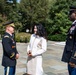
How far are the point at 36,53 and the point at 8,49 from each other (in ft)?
2.14

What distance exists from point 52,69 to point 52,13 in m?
18.5

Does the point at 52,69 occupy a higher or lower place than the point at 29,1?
lower

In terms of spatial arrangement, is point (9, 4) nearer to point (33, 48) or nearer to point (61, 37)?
point (61, 37)

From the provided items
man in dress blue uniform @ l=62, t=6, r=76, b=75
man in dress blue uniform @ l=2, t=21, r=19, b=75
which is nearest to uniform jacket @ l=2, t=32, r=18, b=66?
man in dress blue uniform @ l=2, t=21, r=19, b=75

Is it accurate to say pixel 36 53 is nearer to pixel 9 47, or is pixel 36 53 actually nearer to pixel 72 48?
pixel 9 47

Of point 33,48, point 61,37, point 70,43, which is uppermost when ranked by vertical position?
point 70,43

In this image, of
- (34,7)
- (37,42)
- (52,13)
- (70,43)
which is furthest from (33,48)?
(34,7)

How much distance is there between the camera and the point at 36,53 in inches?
186

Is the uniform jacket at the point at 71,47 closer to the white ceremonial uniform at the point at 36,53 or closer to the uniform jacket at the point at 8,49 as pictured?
the white ceremonial uniform at the point at 36,53

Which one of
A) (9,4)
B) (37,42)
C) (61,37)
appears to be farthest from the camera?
(9,4)

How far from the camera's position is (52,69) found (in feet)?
24.8

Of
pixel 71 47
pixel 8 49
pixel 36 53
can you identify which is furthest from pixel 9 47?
pixel 71 47

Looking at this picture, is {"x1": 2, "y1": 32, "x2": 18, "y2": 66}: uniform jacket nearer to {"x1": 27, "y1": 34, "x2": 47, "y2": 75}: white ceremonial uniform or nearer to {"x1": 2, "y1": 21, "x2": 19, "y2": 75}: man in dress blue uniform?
{"x1": 2, "y1": 21, "x2": 19, "y2": 75}: man in dress blue uniform

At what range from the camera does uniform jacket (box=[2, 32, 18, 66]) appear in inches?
175
